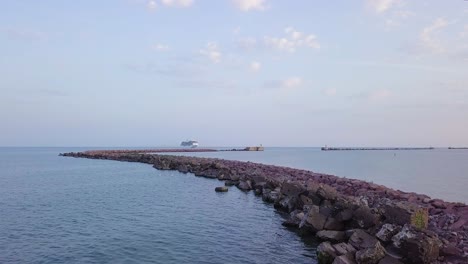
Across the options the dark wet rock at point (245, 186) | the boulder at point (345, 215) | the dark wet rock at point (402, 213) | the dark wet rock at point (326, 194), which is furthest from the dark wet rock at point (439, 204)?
the dark wet rock at point (245, 186)

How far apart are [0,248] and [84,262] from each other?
407 cm

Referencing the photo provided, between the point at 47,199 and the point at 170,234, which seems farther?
the point at 47,199

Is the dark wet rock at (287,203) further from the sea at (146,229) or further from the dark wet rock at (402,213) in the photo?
the dark wet rock at (402,213)

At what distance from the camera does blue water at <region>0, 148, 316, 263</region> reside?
1419 cm

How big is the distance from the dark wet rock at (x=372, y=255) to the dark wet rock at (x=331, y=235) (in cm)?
342

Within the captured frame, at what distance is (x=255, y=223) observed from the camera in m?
20.1

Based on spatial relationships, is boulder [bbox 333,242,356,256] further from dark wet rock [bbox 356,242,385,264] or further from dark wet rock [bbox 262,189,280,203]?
dark wet rock [bbox 262,189,280,203]

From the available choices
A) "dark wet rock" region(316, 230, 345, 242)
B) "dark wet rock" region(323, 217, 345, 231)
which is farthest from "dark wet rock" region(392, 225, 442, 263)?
"dark wet rock" region(323, 217, 345, 231)

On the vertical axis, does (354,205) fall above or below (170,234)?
above

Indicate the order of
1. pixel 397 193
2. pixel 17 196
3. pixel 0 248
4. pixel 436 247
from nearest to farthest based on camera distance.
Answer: pixel 436 247 < pixel 0 248 < pixel 397 193 < pixel 17 196

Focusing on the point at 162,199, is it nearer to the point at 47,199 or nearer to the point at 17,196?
→ the point at 47,199

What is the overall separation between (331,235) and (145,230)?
8.49 meters

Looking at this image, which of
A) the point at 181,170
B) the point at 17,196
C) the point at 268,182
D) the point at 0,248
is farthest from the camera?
the point at 181,170

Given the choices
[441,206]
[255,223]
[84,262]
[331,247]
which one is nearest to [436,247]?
[331,247]
